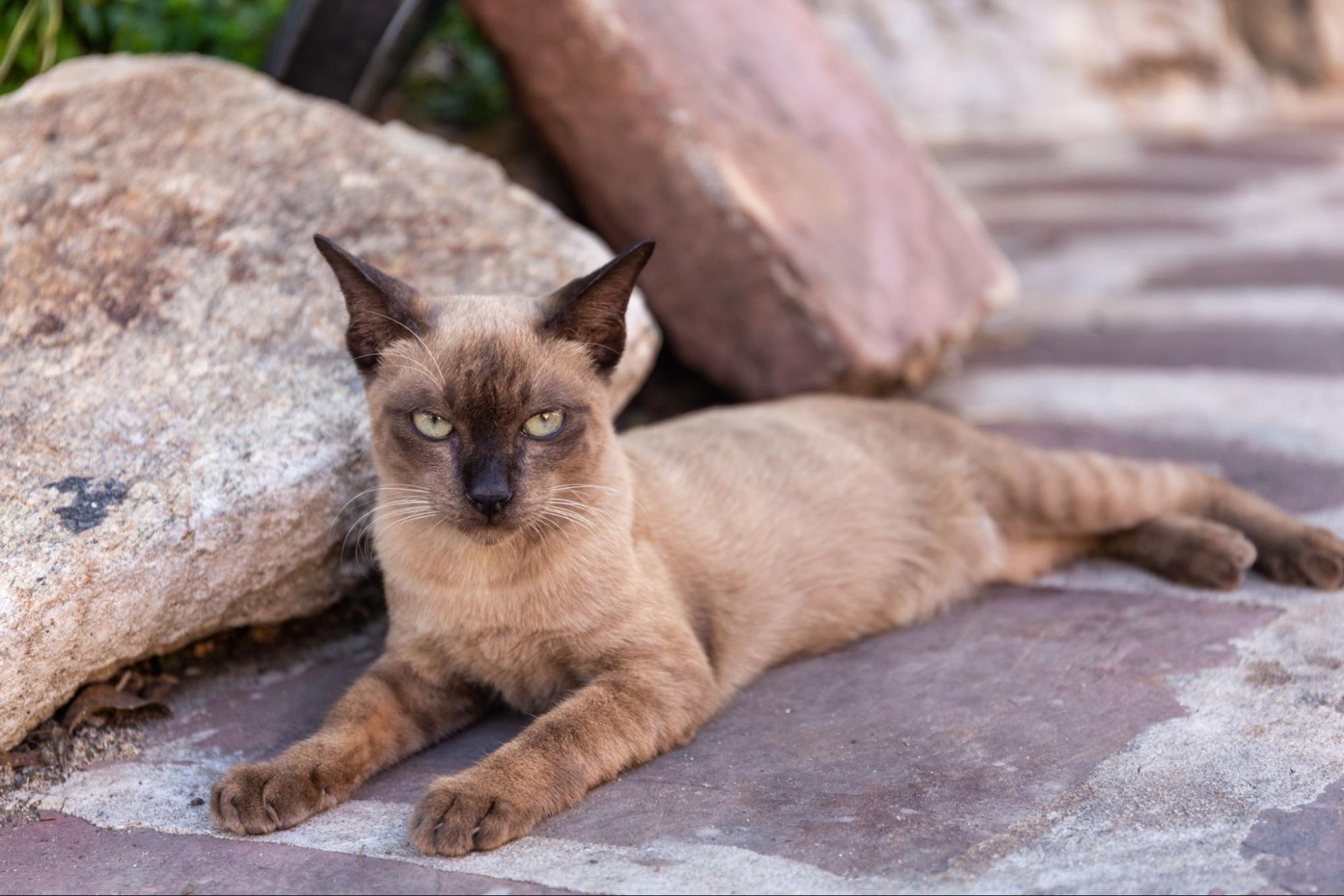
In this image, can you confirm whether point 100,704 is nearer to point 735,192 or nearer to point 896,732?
point 896,732

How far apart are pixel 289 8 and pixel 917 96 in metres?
5.90

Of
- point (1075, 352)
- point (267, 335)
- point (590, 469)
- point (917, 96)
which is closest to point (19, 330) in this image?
point (267, 335)

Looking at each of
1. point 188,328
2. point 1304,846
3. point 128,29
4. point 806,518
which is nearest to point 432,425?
point 188,328

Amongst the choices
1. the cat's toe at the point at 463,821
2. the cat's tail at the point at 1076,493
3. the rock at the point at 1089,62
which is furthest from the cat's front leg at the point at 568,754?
the rock at the point at 1089,62

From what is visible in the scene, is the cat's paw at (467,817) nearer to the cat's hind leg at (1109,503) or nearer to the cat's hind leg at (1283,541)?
the cat's hind leg at (1109,503)

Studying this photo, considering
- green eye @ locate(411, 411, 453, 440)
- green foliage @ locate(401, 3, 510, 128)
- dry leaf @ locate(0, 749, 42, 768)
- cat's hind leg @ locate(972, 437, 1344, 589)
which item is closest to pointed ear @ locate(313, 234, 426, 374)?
green eye @ locate(411, 411, 453, 440)

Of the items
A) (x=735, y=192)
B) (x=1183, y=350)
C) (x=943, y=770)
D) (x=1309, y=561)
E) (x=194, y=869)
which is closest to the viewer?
(x=194, y=869)

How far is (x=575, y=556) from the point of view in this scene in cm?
288

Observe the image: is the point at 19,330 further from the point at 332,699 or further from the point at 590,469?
the point at 590,469

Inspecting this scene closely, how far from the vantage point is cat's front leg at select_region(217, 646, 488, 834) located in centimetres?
251

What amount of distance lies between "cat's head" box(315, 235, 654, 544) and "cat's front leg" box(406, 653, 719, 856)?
1.33 feet

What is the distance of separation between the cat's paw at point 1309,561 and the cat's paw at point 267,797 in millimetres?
2533

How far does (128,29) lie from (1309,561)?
421 centimetres

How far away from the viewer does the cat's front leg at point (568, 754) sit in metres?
2.38
